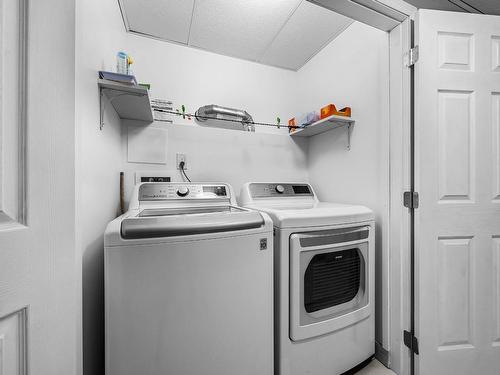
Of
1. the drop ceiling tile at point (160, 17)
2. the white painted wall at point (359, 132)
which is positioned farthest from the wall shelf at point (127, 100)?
the white painted wall at point (359, 132)

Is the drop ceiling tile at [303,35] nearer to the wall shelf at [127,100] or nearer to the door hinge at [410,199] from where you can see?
the wall shelf at [127,100]

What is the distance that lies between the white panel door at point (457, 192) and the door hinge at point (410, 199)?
30mm

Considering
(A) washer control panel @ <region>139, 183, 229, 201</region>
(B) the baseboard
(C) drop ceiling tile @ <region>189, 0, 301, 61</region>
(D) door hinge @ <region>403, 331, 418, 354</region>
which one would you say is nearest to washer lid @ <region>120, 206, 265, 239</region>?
(A) washer control panel @ <region>139, 183, 229, 201</region>

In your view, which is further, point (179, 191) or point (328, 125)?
point (328, 125)

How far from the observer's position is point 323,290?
1167 mm

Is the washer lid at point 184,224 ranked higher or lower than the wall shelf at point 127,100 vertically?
lower

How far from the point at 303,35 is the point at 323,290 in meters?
2.08

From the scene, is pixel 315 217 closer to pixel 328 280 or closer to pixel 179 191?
pixel 328 280

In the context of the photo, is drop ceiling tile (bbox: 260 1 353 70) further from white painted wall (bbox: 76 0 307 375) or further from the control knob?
the control knob

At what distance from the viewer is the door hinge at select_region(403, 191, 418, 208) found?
1170 millimetres

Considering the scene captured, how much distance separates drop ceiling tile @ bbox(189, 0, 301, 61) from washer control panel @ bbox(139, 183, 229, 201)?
52.6 inches

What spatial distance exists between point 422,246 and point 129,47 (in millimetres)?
2573

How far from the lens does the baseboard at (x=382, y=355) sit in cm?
129

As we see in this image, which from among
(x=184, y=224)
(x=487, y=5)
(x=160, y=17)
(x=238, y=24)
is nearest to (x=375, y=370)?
(x=184, y=224)
